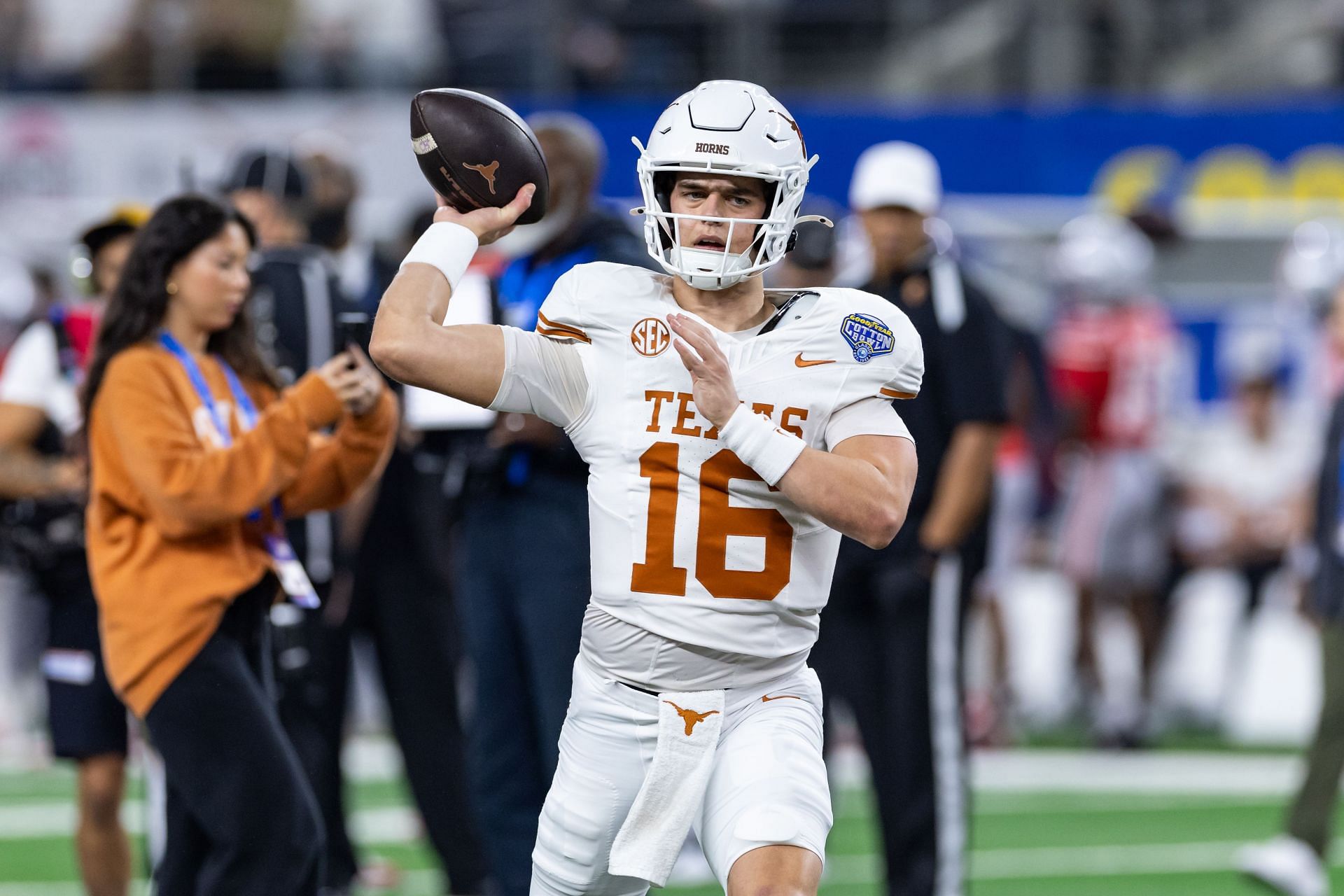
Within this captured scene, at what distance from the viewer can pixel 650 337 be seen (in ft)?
11.9

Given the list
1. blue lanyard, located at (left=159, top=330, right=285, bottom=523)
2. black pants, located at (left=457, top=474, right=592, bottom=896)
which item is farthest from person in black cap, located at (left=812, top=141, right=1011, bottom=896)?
blue lanyard, located at (left=159, top=330, right=285, bottom=523)

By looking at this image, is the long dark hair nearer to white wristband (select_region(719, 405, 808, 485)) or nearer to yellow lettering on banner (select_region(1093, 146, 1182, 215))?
white wristband (select_region(719, 405, 808, 485))

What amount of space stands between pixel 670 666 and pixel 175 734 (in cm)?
126

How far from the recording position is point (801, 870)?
11.2 ft

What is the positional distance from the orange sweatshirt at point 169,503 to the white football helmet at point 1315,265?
6152 mm

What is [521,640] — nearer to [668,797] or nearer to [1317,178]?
[668,797]

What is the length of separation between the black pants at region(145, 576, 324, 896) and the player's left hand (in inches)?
56.2

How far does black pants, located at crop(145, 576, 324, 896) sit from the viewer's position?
4.29 metres

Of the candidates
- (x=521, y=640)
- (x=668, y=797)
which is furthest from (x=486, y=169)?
(x=521, y=640)

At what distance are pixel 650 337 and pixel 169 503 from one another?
1274 mm

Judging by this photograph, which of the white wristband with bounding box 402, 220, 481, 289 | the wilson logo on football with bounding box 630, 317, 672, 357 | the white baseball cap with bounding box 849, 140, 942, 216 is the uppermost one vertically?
the white baseball cap with bounding box 849, 140, 942, 216

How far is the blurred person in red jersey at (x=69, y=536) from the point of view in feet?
17.2

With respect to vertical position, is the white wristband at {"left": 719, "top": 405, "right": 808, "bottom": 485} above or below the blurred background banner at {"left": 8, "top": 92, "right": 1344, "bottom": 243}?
below

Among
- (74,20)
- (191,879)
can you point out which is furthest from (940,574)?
(74,20)
